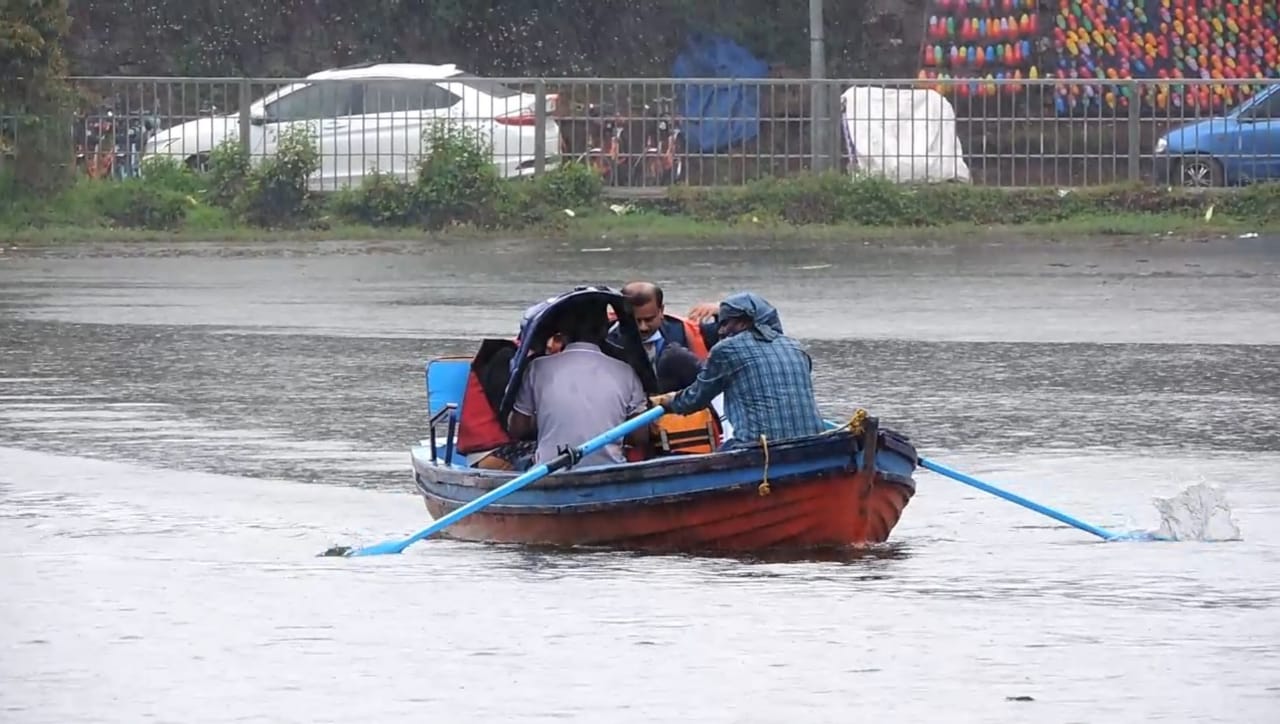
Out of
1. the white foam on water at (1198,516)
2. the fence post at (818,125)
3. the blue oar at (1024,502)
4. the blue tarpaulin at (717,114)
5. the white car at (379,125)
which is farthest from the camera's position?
the white car at (379,125)

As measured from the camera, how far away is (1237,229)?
29.6 m

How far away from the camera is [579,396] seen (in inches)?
490

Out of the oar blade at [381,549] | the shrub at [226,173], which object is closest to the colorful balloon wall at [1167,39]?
the shrub at [226,173]

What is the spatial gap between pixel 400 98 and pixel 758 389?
1946 cm

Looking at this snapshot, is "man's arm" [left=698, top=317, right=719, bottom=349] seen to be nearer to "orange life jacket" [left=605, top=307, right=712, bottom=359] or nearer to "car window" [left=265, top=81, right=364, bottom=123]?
"orange life jacket" [left=605, top=307, right=712, bottom=359]

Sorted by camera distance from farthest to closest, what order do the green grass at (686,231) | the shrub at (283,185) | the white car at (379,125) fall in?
the white car at (379,125) < the shrub at (283,185) < the green grass at (686,231)

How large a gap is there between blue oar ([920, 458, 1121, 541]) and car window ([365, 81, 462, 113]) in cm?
1895

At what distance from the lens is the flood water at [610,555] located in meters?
9.02

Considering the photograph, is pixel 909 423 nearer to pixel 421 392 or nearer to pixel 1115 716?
pixel 421 392

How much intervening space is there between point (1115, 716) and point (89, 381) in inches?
429

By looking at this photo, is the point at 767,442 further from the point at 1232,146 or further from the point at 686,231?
the point at 1232,146

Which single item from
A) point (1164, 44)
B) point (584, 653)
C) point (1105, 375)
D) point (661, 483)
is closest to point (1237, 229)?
point (1164, 44)

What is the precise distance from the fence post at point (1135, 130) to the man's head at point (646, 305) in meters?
17.4

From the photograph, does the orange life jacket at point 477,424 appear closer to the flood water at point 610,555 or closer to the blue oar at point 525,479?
the flood water at point 610,555
